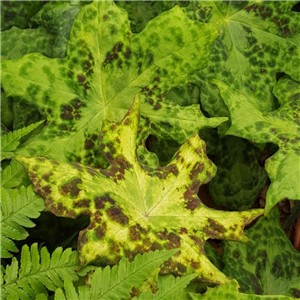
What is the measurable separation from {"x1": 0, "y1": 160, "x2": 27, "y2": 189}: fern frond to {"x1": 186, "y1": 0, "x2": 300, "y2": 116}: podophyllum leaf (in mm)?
527

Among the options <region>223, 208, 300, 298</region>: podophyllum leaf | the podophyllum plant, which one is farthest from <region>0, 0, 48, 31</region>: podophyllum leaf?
<region>223, 208, 300, 298</region>: podophyllum leaf

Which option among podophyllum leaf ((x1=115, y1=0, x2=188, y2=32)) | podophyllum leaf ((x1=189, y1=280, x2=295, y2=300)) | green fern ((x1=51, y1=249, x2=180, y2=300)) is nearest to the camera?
green fern ((x1=51, y1=249, x2=180, y2=300))

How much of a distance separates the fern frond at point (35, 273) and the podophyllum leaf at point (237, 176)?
592 mm

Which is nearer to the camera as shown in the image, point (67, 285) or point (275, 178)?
point (67, 285)

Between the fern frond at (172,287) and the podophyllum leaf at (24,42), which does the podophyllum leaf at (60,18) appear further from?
the fern frond at (172,287)

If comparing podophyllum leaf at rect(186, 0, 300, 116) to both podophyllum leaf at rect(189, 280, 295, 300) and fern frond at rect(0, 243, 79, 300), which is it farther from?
fern frond at rect(0, 243, 79, 300)

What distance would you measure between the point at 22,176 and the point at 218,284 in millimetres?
458

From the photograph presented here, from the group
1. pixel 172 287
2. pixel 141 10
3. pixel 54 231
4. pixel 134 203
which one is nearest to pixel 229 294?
pixel 172 287

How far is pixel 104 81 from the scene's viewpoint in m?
1.12

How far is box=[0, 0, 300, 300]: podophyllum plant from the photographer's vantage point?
2.96 ft

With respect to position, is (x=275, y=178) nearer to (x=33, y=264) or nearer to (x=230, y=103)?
(x=230, y=103)

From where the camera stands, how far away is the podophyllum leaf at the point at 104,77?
107 cm

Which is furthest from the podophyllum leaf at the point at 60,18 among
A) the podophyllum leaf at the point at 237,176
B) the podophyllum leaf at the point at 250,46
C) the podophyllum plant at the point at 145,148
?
the podophyllum leaf at the point at 237,176

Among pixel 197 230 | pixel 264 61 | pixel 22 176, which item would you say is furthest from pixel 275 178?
pixel 22 176
